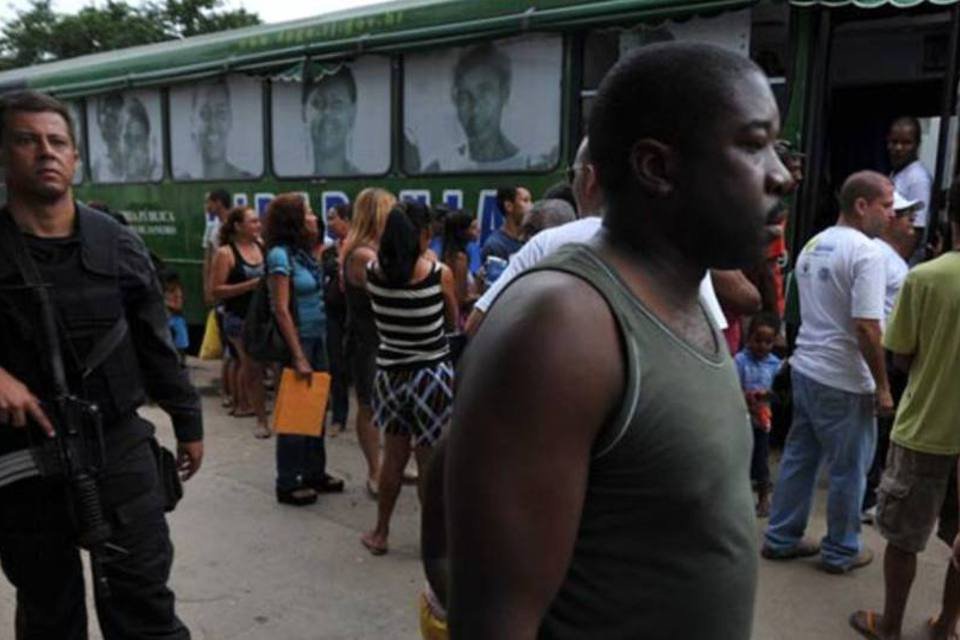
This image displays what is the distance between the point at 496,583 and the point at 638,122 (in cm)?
59

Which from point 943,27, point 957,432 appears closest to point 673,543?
point 957,432

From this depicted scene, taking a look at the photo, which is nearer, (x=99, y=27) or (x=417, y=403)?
(x=417, y=403)

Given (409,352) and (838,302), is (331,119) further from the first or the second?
(838,302)

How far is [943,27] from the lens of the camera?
584 cm

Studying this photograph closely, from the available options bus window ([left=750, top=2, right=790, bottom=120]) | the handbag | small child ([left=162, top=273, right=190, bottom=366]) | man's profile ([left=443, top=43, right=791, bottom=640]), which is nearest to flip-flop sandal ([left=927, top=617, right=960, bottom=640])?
man's profile ([left=443, top=43, right=791, bottom=640])

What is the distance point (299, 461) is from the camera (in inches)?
190

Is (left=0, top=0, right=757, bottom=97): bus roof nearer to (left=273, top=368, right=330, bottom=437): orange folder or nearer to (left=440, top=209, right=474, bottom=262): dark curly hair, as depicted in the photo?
(left=440, top=209, right=474, bottom=262): dark curly hair

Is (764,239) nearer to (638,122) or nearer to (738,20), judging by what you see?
(638,122)

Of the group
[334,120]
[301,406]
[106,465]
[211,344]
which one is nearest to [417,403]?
[301,406]

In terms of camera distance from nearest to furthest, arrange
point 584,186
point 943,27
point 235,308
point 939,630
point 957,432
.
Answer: point 584,186
point 957,432
point 939,630
point 943,27
point 235,308

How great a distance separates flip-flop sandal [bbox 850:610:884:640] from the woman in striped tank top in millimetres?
1870

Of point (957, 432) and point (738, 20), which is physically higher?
point (738, 20)

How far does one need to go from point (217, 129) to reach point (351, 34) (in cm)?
217

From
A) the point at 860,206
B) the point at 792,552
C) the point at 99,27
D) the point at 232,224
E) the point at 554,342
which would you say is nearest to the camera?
the point at 554,342
